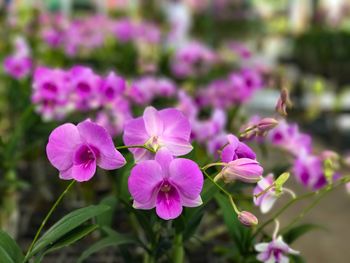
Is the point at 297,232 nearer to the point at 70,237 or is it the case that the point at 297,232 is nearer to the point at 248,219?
the point at 248,219

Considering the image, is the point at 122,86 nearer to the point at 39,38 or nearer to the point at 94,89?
the point at 94,89

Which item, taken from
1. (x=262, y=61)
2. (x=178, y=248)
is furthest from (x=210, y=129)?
(x=262, y=61)

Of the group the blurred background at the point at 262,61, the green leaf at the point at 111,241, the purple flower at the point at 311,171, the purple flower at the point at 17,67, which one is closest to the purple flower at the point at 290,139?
the purple flower at the point at 311,171

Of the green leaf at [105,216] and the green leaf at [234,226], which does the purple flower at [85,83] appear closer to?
the green leaf at [105,216]

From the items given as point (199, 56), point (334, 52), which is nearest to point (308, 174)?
point (199, 56)

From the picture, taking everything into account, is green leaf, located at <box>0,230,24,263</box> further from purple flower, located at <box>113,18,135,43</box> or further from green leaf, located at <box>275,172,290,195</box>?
purple flower, located at <box>113,18,135,43</box>

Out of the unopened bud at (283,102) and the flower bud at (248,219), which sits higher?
the unopened bud at (283,102)

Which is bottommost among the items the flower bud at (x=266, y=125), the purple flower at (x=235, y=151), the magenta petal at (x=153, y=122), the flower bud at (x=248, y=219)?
the flower bud at (x=248, y=219)

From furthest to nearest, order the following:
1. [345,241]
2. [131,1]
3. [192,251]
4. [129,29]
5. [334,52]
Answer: [131,1]
[334,52]
[129,29]
[345,241]
[192,251]
